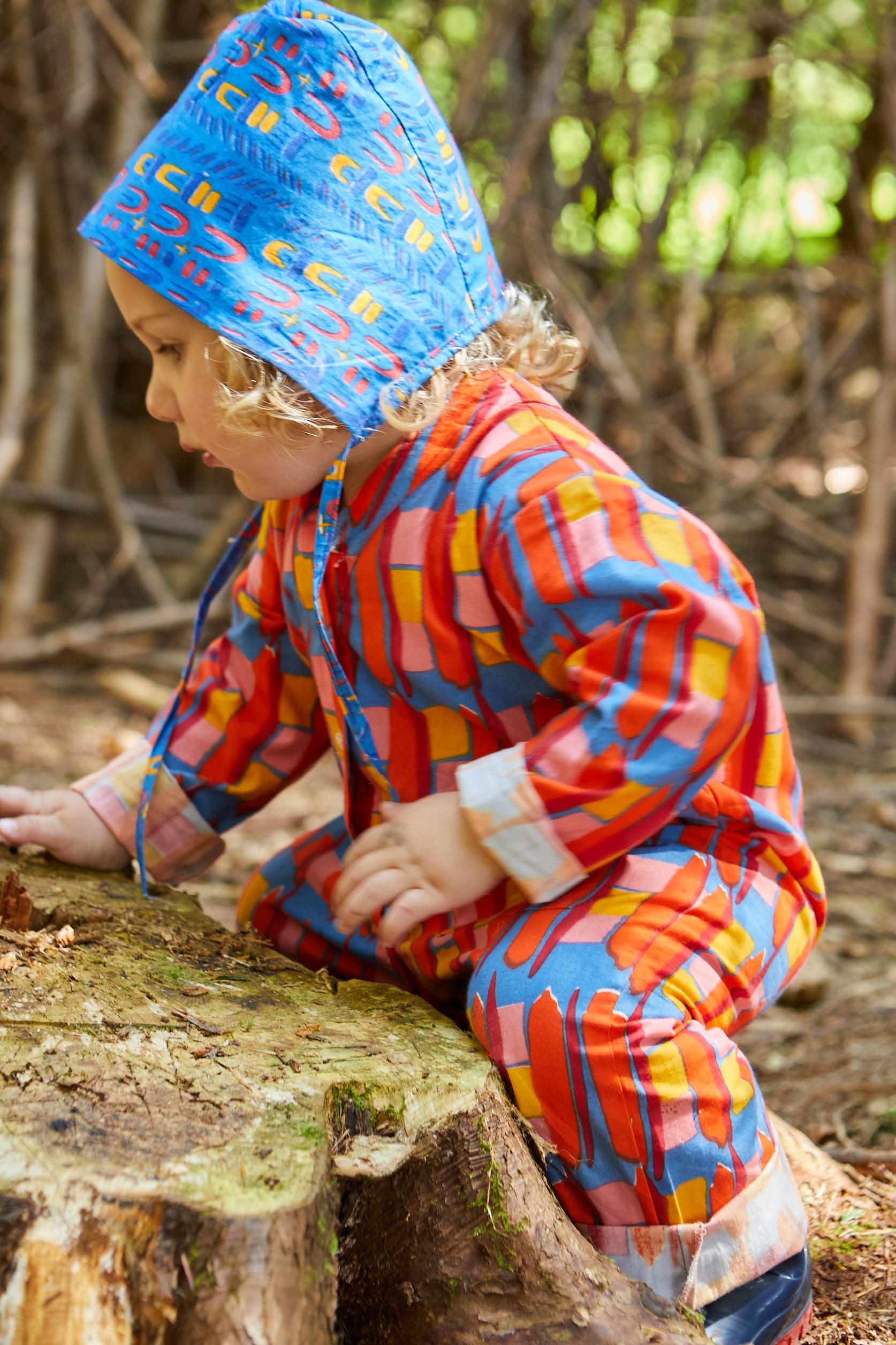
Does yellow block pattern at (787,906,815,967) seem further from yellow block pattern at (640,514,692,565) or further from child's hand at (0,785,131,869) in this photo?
child's hand at (0,785,131,869)

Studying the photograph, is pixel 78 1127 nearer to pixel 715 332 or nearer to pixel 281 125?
pixel 281 125

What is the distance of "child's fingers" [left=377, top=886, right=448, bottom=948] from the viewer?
41.1 inches

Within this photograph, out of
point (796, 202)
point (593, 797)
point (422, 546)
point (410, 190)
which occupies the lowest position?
point (593, 797)

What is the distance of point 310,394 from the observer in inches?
42.2

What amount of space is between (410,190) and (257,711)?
665 mm

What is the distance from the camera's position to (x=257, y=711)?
1.44 metres

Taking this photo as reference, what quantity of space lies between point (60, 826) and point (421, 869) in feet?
1.80

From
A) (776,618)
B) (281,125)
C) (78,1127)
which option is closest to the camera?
(78,1127)

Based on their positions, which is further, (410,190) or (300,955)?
(300,955)

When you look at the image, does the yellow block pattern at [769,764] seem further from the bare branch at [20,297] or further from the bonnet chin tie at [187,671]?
the bare branch at [20,297]

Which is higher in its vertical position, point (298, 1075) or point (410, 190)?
point (410, 190)

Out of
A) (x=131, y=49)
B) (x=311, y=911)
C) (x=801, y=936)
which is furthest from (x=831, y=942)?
(x=131, y=49)

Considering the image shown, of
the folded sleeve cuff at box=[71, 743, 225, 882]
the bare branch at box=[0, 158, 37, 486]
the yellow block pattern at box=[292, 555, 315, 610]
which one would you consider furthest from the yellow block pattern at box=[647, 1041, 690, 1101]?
the bare branch at box=[0, 158, 37, 486]

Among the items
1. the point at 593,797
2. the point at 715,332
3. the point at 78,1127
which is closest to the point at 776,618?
the point at 715,332
